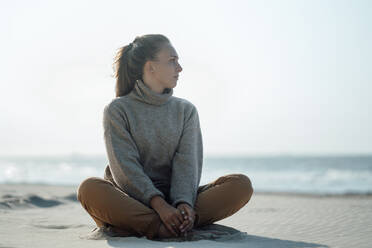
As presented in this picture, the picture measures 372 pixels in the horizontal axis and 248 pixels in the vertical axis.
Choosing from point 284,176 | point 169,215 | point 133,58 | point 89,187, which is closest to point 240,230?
point 169,215

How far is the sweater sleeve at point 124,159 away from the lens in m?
3.44

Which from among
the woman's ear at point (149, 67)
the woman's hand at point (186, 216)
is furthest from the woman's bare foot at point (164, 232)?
the woman's ear at point (149, 67)

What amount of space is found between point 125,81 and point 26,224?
1.79m

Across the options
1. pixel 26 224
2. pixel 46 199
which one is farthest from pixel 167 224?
pixel 46 199

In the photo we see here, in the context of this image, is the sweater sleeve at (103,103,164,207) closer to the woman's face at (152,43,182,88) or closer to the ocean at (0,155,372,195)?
the woman's face at (152,43,182,88)

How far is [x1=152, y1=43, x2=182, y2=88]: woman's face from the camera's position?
149 inches

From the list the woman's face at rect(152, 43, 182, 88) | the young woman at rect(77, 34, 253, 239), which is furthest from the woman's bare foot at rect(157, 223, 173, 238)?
the woman's face at rect(152, 43, 182, 88)

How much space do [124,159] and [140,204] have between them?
14.8 inches

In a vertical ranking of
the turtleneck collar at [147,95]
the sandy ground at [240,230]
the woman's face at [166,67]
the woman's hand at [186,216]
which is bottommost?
the sandy ground at [240,230]

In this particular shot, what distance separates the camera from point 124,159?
11.6 ft

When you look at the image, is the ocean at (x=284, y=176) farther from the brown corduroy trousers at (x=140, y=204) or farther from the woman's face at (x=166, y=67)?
the woman's face at (x=166, y=67)

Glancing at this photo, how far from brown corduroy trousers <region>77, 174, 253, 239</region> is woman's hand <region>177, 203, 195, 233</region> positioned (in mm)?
184

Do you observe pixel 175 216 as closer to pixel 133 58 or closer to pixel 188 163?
pixel 188 163

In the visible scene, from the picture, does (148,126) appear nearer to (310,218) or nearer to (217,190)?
(217,190)
